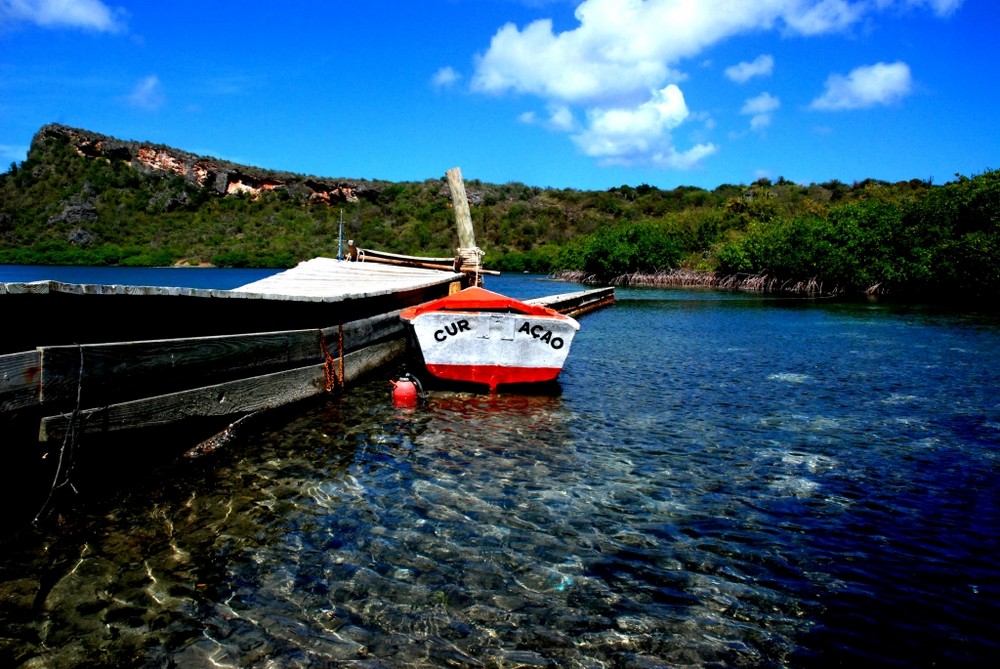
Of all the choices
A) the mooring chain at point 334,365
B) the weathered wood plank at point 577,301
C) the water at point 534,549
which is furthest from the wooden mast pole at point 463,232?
the water at point 534,549

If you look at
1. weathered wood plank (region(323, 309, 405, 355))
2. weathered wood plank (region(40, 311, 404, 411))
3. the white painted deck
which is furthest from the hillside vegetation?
weathered wood plank (region(40, 311, 404, 411))

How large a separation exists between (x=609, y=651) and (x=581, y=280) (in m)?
74.6

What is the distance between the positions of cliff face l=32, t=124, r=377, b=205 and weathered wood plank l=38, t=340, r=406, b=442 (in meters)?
119

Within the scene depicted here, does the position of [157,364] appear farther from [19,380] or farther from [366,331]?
[366,331]

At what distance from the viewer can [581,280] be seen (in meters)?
77.3

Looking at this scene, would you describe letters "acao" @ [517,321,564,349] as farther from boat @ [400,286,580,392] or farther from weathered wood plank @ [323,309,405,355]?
weathered wood plank @ [323,309,405,355]

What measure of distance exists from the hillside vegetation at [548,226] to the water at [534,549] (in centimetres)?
4099

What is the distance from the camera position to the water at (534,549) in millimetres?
3881

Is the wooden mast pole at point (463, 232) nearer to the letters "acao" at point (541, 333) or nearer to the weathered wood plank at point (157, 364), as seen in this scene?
the letters "acao" at point (541, 333)

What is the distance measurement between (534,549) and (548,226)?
118 m

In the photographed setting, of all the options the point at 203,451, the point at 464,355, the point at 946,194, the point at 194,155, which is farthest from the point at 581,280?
the point at 194,155

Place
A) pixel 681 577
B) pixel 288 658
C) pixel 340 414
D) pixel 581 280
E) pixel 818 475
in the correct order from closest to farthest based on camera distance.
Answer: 1. pixel 288 658
2. pixel 681 577
3. pixel 818 475
4. pixel 340 414
5. pixel 581 280

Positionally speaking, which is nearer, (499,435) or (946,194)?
(499,435)

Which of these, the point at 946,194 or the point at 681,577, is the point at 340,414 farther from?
the point at 946,194
